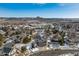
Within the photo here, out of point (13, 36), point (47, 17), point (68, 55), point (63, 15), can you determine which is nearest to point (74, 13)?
point (63, 15)

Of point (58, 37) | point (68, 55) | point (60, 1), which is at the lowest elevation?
point (68, 55)

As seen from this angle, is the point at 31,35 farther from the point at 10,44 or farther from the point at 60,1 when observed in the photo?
the point at 60,1

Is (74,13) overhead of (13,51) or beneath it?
overhead

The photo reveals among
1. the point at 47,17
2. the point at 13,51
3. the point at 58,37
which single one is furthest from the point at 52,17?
the point at 13,51

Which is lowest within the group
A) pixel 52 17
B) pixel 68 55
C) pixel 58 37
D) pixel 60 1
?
pixel 68 55

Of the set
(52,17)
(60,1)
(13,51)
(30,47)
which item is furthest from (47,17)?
(13,51)

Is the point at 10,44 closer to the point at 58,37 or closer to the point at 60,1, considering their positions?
the point at 58,37

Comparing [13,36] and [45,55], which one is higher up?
[13,36]
